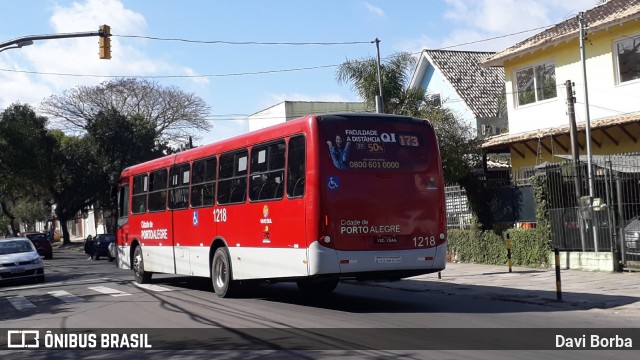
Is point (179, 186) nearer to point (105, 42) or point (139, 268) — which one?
point (139, 268)

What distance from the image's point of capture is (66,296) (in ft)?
58.5

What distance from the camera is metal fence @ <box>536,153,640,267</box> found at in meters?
17.2

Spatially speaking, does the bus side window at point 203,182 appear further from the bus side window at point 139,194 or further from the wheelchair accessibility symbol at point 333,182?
the wheelchair accessibility symbol at point 333,182

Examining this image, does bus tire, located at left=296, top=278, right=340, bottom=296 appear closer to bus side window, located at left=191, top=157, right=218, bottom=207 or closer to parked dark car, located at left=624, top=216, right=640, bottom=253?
bus side window, located at left=191, top=157, right=218, bottom=207

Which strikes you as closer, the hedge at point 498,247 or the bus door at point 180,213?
the bus door at point 180,213

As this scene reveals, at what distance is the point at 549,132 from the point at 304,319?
14485mm

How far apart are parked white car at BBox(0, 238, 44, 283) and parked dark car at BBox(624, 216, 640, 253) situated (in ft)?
57.0

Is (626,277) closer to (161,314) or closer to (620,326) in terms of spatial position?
(620,326)

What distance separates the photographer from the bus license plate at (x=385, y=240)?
41.1 ft

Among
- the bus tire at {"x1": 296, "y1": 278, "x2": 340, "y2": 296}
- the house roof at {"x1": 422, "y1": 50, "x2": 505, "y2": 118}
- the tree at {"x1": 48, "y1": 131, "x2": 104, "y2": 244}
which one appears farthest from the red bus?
the tree at {"x1": 48, "y1": 131, "x2": 104, "y2": 244}

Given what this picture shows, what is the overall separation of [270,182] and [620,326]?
6.45 metres

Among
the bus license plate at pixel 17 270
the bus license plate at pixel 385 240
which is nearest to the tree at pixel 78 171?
the bus license plate at pixel 17 270

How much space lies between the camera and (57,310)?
14953mm

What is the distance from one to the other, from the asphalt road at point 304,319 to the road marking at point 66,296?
32 mm
